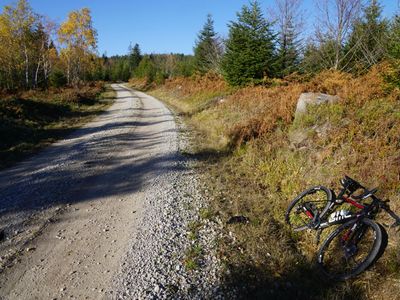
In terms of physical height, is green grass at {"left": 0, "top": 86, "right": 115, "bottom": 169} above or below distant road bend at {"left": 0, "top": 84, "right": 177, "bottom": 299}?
above

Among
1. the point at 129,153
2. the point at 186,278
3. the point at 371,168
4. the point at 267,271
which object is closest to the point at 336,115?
the point at 371,168

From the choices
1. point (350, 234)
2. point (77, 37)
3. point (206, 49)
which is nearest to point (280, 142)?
point (350, 234)

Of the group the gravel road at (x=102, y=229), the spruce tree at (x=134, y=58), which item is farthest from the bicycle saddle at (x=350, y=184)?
the spruce tree at (x=134, y=58)

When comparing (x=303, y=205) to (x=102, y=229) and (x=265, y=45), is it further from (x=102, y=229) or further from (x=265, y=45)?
(x=265, y=45)

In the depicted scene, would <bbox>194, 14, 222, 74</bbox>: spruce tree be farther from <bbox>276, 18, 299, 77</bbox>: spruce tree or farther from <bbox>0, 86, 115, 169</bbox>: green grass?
<bbox>0, 86, 115, 169</bbox>: green grass

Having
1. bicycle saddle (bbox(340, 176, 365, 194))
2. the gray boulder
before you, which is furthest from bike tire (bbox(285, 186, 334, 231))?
the gray boulder

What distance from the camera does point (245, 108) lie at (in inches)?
561

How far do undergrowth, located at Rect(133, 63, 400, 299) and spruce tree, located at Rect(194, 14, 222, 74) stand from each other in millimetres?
24938

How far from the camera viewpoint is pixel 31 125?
14484mm

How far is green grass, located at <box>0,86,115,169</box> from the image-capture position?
1074 centimetres

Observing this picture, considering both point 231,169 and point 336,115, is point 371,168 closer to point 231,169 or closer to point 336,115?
point 336,115

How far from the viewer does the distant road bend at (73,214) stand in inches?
172

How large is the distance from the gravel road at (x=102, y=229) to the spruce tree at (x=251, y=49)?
1096 cm

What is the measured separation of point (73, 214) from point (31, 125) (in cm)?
1013
